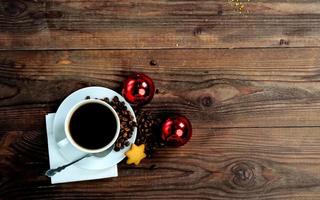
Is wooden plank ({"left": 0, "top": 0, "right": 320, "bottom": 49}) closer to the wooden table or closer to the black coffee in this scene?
the wooden table

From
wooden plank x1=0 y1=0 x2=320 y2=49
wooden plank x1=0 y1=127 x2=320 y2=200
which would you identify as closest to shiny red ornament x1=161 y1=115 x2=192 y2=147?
wooden plank x1=0 y1=127 x2=320 y2=200

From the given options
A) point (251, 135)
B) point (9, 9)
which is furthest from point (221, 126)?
point (9, 9)

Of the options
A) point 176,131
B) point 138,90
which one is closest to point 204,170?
→ point 176,131

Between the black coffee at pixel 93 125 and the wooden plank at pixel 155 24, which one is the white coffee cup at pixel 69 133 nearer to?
the black coffee at pixel 93 125

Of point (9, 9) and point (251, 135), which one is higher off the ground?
point (9, 9)

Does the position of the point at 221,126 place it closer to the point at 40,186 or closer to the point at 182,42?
the point at 182,42

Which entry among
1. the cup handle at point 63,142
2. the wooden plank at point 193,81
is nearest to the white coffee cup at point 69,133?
the cup handle at point 63,142

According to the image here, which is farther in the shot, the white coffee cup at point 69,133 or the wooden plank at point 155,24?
the wooden plank at point 155,24
